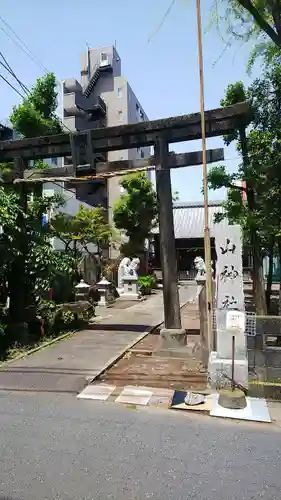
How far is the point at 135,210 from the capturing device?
29.0 meters

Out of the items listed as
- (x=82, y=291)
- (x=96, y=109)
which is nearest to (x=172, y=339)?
(x=82, y=291)

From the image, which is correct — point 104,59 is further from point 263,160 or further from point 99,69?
point 263,160

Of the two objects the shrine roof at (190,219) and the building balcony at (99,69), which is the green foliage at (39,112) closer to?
the shrine roof at (190,219)

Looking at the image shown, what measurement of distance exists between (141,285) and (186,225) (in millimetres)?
12277

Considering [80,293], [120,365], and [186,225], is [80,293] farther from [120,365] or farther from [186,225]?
[186,225]

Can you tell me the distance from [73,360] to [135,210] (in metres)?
21.0

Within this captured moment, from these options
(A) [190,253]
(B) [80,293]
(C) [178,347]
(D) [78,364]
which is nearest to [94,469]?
(D) [78,364]

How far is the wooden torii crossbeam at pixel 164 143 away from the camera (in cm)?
953

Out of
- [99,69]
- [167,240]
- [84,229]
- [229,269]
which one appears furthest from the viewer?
[99,69]

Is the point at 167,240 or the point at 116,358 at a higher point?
the point at 167,240

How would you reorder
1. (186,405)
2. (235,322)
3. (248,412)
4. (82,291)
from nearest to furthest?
(248,412) < (186,405) < (235,322) < (82,291)

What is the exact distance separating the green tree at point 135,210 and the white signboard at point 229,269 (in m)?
21.9

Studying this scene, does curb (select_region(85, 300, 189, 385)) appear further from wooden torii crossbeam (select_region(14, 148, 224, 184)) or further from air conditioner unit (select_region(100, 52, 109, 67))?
air conditioner unit (select_region(100, 52, 109, 67))

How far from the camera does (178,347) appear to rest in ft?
31.2
